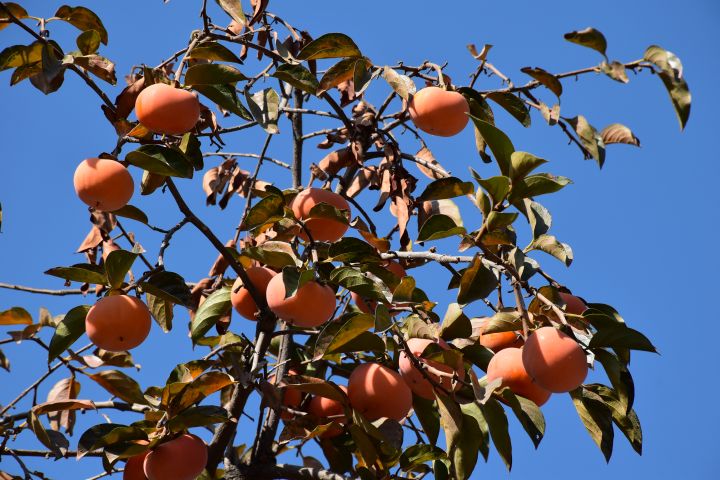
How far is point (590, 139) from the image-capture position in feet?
6.40

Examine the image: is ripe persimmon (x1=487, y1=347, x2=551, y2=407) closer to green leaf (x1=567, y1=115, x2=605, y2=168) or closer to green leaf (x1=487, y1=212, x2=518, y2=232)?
green leaf (x1=487, y1=212, x2=518, y2=232)

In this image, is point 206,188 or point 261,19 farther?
point 206,188

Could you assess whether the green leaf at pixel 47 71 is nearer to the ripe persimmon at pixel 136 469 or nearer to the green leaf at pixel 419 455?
the ripe persimmon at pixel 136 469

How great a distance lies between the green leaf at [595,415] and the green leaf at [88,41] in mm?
1431

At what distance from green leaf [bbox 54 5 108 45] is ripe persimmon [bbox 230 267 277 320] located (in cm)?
72

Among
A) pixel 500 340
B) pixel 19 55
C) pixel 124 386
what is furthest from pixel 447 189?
pixel 19 55

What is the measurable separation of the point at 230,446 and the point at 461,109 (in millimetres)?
1111

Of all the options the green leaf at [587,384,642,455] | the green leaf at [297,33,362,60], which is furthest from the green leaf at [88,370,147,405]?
the green leaf at [587,384,642,455]

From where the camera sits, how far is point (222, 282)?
2.44 m

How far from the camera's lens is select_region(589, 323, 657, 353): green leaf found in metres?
1.72

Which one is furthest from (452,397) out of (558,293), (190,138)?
(190,138)

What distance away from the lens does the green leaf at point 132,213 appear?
85.0 inches

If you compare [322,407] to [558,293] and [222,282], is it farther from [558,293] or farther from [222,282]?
[558,293]

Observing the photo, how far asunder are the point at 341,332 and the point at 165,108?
653mm
